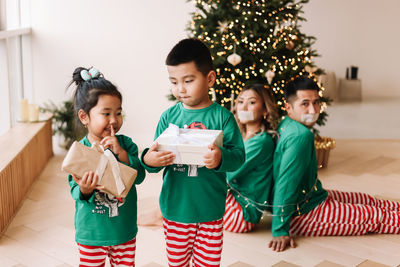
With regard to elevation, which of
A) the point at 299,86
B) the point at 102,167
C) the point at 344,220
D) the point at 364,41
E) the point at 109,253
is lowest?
the point at 344,220

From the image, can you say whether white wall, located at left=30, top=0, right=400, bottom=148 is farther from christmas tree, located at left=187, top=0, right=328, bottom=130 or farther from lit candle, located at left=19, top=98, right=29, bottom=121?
christmas tree, located at left=187, top=0, right=328, bottom=130

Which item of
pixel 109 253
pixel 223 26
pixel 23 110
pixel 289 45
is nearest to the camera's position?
pixel 109 253

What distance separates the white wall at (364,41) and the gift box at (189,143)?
7.26 m

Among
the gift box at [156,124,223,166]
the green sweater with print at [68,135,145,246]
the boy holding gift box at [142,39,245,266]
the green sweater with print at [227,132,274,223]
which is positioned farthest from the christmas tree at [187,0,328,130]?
the green sweater with print at [68,135,145,246]

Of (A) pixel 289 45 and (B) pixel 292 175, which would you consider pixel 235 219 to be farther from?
(A) pixel 289 45

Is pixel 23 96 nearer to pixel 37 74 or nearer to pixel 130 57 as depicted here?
pixel 37 74

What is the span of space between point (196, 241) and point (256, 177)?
1132 millimetres

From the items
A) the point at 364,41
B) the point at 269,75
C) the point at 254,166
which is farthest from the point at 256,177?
the point at 364,41

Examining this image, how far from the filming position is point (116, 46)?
16.6 ft

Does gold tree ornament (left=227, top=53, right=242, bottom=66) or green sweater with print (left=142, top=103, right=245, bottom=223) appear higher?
gold tree ornament (left=227, top=53, right=242, bottom=66)

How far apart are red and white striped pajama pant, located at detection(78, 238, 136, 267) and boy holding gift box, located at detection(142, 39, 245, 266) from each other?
174 mm

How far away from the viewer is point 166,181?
1854 millimetres

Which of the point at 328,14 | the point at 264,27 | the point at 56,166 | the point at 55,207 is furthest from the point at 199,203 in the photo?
the point at 328,14

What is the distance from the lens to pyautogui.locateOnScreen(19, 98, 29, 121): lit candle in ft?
13.9
